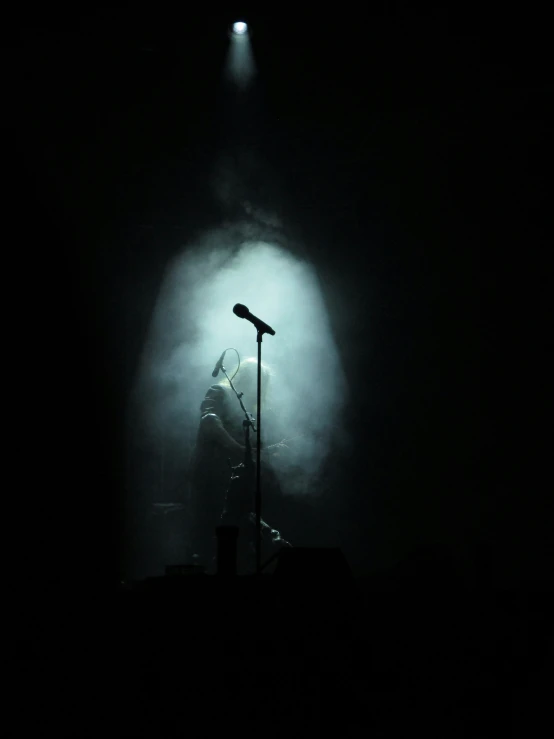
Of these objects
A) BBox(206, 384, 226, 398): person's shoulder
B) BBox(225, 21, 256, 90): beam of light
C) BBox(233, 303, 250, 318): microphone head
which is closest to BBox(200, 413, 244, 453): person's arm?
BBox(206, 384, 226, 398): person's shoulder

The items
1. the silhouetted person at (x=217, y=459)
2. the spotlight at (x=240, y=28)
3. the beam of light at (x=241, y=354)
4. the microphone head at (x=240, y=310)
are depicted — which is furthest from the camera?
the beam of light at (x=241, y=354)

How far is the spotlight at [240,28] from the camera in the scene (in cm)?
1130

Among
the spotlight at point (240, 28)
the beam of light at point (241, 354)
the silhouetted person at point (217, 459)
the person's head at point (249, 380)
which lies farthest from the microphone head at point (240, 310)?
the spotlight at point (240, 28)

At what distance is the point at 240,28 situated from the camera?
1141cm

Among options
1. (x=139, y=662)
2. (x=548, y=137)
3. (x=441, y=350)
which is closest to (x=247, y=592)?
(x=139, y=662)

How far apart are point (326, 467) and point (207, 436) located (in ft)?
8.79

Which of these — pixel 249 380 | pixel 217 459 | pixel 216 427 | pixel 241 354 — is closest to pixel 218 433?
pixel 216 427

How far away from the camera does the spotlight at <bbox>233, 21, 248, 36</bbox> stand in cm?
1130

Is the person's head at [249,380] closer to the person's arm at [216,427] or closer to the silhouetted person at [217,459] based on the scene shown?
the silhouetted person at [217,459]

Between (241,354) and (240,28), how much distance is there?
6422 millimetres

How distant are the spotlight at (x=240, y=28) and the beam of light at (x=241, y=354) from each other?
3.92 m

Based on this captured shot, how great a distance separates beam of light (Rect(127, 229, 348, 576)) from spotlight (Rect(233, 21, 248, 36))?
154 inches

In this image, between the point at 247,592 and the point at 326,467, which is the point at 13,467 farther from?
the point at 326,467

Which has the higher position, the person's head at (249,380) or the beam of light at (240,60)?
the beam of light at (240,60)
